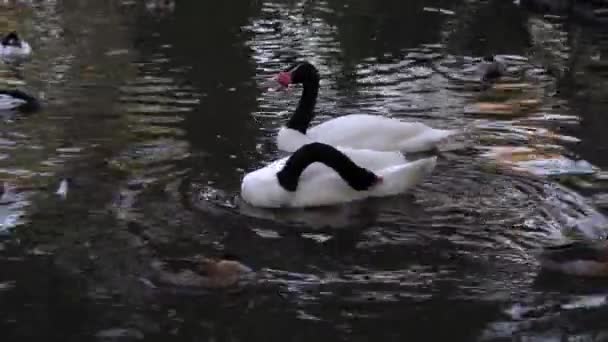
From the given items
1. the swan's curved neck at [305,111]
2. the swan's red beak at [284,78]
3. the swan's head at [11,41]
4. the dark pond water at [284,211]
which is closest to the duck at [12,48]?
the swan's head at [11,41]

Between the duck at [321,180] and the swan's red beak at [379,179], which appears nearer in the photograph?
the duck at [321,180]

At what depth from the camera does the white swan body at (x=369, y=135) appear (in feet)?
38.4

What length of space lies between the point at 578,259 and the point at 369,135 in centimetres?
414

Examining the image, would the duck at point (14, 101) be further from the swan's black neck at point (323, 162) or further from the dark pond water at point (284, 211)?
the swan's black neck at point (323, 162)

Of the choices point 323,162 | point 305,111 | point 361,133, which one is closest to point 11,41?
point 305,111

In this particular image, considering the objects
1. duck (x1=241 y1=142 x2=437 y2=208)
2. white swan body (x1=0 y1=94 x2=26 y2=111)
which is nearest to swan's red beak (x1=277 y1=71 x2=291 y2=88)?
duck (x1=241 y1=142 x2=437 y2=208)

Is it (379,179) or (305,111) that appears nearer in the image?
(379,179)

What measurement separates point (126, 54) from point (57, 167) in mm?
7664

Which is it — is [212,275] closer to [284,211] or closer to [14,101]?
[284,211]

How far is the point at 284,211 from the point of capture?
32.8 ft

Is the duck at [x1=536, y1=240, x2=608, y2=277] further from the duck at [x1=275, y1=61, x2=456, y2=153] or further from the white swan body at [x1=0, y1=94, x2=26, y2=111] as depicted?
the white swan body at [x1=0, y1=94, x2=26, y2=111]

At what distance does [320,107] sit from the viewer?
14.6 meters

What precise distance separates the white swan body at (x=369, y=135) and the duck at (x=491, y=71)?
3982 millimetres

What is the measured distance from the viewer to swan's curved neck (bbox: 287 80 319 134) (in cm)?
1241
